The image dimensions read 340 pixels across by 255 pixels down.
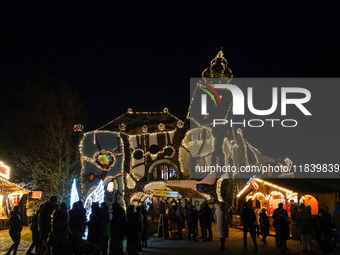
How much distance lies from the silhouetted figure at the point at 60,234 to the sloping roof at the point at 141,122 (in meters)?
29.5

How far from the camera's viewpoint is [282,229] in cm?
1190

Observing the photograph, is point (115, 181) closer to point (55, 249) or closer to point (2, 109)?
point (2, 109)

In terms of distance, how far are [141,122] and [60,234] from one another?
107 feet

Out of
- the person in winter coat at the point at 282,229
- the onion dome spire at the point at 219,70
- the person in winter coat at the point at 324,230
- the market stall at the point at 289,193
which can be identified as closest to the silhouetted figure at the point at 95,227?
the person in winter coat at the point at 282,229

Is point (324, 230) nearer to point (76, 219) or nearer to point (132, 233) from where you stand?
point (132, 233)

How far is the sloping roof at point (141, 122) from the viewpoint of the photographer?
38.6m

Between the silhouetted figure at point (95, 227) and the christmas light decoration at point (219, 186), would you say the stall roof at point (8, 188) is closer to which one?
the silhouetted figure at point (95, 227)

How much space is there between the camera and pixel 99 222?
943 cm

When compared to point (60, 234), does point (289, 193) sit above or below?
above

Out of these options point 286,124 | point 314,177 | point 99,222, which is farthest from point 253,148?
point 99,222

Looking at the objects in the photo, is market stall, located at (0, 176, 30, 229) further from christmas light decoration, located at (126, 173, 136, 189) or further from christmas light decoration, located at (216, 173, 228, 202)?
christmas light decoration, located at (216, 173, 228, 202)

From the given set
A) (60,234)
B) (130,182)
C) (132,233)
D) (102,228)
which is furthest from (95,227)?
(130,182)

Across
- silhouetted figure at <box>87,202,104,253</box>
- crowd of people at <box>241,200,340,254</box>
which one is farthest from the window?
silhouetted figure at <box>87,202,104,253</box>

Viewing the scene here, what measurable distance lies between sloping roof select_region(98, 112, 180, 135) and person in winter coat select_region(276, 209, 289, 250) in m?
25.9
